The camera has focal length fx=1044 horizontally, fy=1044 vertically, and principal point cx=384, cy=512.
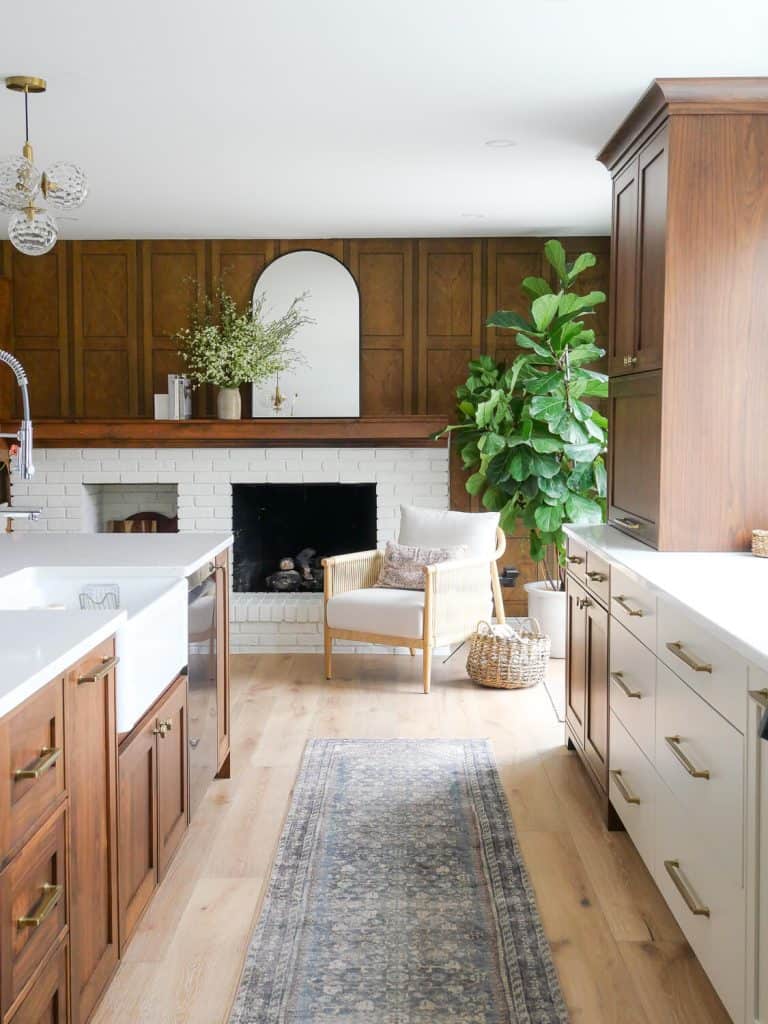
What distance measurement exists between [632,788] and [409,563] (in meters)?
2.69

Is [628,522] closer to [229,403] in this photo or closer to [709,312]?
[709,312]

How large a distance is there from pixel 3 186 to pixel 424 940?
95.9 inches

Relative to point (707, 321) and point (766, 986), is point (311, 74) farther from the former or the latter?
point (766, 986)

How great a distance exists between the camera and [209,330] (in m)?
6.38

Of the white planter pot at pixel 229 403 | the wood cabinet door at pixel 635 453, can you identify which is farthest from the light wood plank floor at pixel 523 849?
the white planter pot at pixel 229 403

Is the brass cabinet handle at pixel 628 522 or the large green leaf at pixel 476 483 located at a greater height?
the large green leaf at pixel 476 483

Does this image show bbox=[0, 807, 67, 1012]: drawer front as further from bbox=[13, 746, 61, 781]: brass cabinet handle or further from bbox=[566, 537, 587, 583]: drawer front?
→ bbox=[566, 537, 587, 583]: drawer front

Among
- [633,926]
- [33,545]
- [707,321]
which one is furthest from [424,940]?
[707,321]

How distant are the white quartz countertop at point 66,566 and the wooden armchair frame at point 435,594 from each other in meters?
1.63

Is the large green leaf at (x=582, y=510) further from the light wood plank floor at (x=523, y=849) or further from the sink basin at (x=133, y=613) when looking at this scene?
the sink basin at (x=133, y=613)

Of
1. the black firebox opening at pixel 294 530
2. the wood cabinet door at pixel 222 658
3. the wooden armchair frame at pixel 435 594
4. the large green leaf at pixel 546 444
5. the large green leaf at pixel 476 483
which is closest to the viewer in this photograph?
the wood cabinet door at pixel 222 658

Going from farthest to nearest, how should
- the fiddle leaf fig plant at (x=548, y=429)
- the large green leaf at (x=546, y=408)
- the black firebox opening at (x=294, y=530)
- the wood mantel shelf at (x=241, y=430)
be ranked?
the black firebox opening at (x=294, y=530)
the wood mantel shelf at (x=241, y=430)
the fiddle leaf fig plant at (x=548, y=429)
the large green leaf at (x=546, y=408)

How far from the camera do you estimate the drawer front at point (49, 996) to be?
1.73 metres

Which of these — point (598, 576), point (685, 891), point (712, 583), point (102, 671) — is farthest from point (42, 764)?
point (598, 576)
